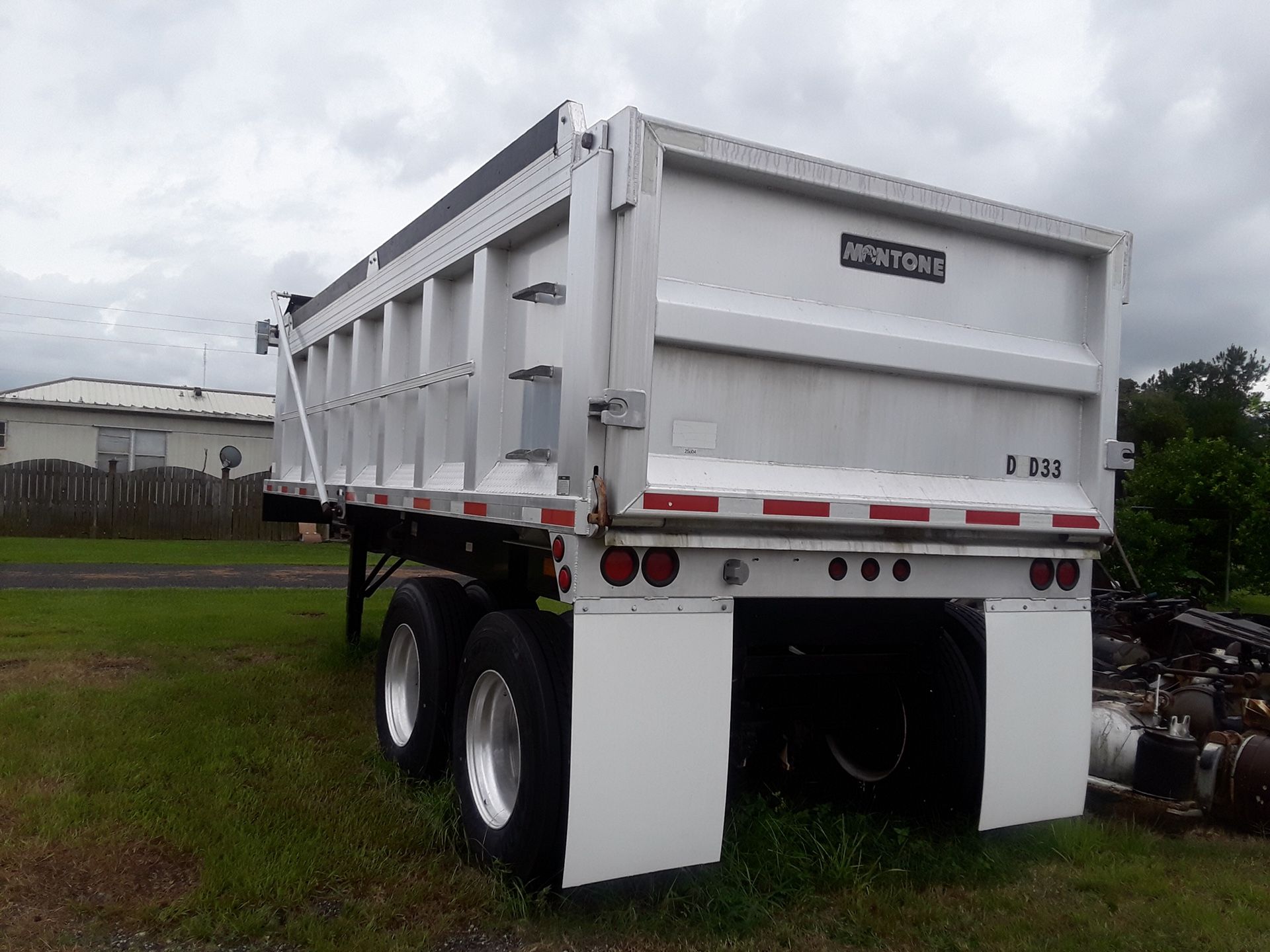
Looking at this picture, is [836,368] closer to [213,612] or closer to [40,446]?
[213,612]

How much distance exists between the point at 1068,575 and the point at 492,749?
254 centimetres

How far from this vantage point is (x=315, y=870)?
4023mm

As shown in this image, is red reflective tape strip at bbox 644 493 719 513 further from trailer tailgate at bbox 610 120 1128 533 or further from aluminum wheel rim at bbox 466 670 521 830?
aluminum wheel rim at bbox 466 670 521 830

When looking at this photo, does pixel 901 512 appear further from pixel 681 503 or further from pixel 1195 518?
pixel 1195 518

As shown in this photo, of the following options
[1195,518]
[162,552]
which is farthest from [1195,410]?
[162,552]

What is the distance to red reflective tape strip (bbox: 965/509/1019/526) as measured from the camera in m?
4.13

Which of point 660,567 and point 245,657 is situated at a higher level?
point 660,567

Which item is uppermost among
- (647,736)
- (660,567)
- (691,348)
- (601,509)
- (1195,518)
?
(691,348)

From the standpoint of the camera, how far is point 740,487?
3721mm

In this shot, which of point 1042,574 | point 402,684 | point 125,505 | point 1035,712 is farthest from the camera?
point 125,505

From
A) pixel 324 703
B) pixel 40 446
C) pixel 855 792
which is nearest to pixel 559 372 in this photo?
pixel 855 792

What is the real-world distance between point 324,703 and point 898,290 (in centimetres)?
465

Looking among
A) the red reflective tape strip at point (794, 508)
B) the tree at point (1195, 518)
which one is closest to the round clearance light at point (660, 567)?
the red reflective tape strip at point (794, 508)

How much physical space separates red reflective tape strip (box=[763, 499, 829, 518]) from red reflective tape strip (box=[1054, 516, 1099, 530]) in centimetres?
121
